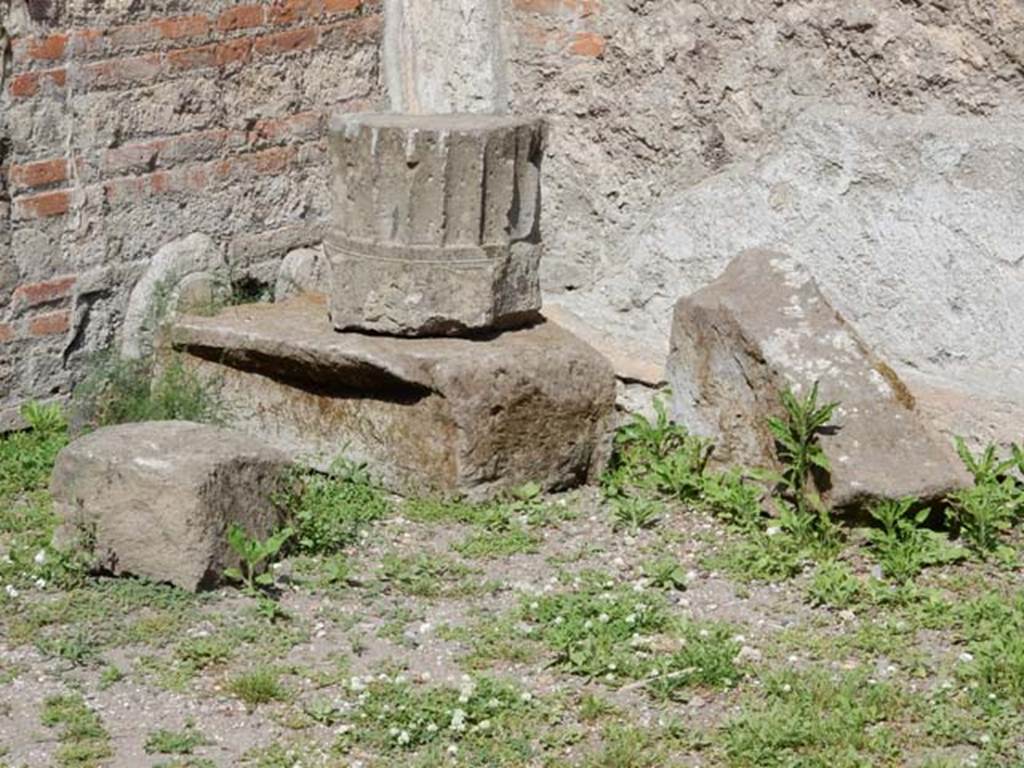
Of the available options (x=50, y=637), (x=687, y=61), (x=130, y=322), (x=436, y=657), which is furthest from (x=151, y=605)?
(x=687, y=61)

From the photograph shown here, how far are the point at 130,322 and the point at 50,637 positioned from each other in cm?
181

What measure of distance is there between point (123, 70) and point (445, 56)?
1242mm

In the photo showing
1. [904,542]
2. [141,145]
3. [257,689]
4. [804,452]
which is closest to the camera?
[257,689]

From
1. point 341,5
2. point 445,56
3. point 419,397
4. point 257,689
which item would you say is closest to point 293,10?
point 341,5

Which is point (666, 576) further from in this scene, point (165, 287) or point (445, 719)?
point (165, 287)

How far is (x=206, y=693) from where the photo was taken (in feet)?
15.4

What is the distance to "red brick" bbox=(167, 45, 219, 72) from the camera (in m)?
6.54

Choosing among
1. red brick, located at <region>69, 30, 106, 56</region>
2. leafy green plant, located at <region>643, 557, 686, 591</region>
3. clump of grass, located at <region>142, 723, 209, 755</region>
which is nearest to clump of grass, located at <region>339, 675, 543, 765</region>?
clump of grass, located at <region>142, 723, 209, 755</region>

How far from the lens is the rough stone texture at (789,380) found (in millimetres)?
5574

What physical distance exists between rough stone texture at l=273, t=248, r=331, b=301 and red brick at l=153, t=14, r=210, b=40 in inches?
35.3

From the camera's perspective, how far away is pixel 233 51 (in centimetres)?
671

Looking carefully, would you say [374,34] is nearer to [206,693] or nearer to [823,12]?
[823,12]

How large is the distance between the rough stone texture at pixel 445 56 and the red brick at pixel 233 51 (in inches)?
25.9

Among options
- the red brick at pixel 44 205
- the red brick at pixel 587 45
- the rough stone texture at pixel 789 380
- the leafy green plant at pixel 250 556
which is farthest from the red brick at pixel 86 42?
the rough stone texture at pixel 789 380
